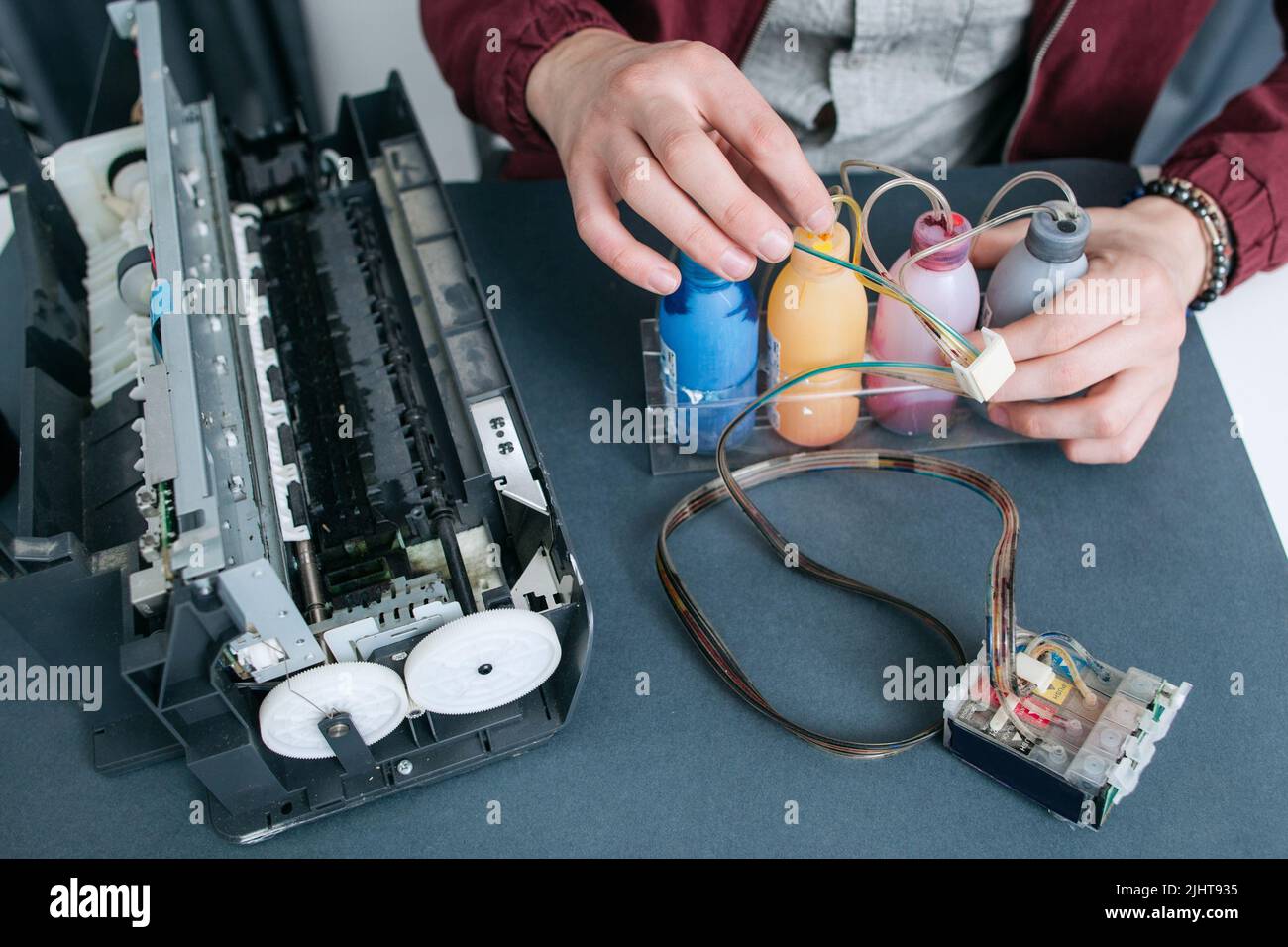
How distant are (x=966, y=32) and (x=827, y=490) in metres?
0.88

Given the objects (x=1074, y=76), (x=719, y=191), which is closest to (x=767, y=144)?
(x=719, y=191)

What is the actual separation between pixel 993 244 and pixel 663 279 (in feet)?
1.93

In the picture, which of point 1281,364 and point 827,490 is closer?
point 827,490

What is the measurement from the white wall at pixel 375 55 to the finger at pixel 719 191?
1.93 m

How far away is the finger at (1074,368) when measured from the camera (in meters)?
1.40

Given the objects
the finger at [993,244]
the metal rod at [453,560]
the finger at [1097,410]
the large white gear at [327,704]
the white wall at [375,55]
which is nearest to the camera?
the large white gear at [327,704]

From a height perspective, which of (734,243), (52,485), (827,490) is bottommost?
(827,490)

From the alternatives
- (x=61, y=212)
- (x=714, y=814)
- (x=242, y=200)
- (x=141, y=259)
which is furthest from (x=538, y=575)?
(x=61, y=212)

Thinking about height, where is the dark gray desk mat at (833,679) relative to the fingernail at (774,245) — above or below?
below

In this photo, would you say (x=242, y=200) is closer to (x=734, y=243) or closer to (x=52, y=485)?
(x=52, y=485)

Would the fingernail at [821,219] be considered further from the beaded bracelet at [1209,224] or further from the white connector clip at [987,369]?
the beaded bracelet at [1209,224]

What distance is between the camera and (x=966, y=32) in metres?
1.80

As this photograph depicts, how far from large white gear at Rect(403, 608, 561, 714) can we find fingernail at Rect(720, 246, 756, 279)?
491 millimetres

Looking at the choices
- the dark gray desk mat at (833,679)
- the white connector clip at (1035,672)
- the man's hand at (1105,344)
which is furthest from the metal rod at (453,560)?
the man's hand at (1105,344)
